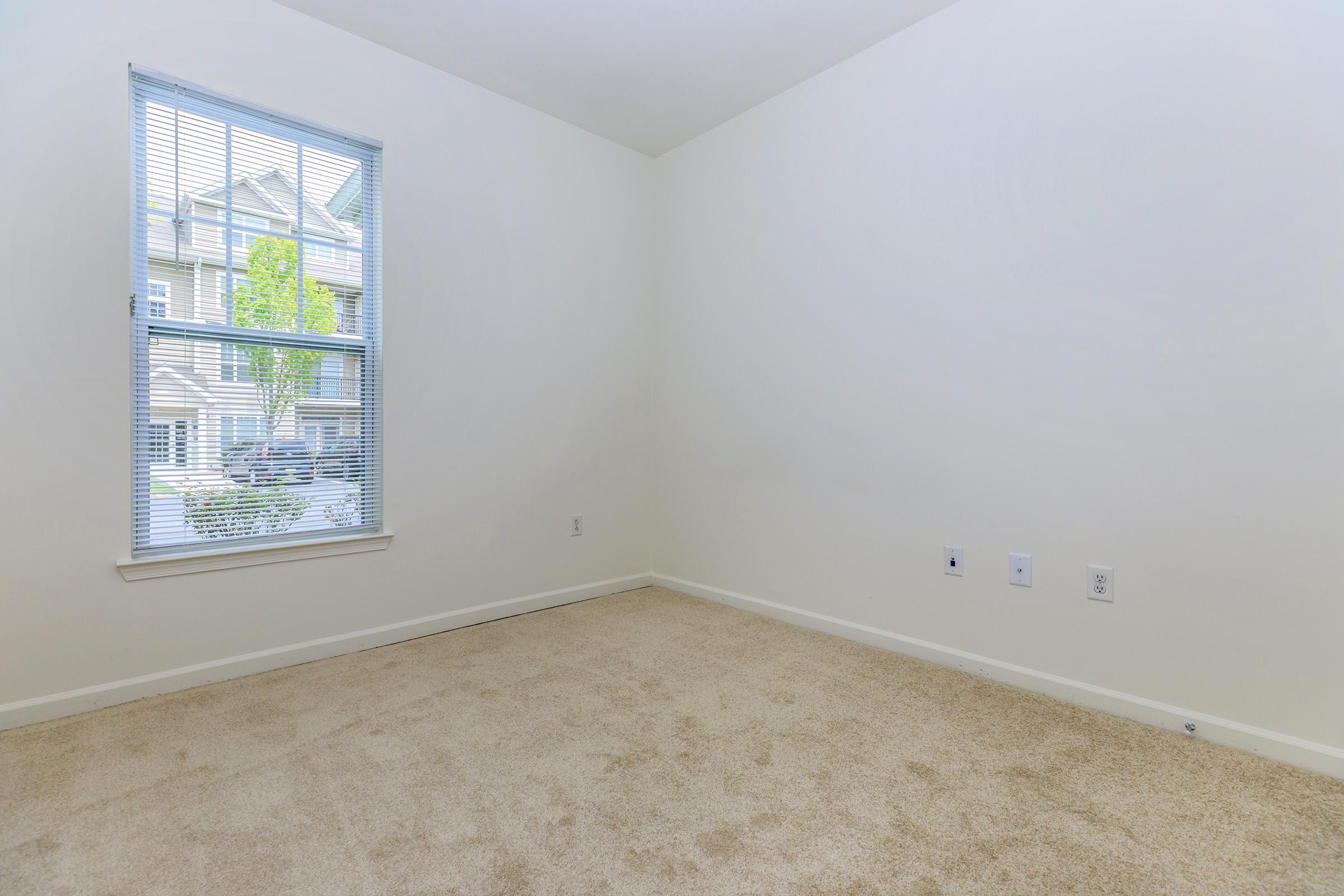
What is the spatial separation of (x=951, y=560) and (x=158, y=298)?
320cm

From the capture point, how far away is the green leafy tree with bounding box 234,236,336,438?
2.48m

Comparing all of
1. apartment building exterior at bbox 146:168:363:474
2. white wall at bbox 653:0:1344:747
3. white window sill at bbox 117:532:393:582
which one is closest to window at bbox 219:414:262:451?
apartment building exterior at bbox 146:168:363:474

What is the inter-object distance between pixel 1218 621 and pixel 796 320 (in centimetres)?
197

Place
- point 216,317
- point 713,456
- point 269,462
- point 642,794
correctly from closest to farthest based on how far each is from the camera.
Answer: point 642,794
point 216,317
point 269,462
point 713,456

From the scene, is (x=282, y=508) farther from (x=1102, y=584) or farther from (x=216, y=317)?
(x=1102, y=584)

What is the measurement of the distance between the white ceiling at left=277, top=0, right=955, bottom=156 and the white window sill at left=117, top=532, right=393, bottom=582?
2159mm

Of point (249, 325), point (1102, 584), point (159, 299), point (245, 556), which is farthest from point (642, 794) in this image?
point (159, 299)

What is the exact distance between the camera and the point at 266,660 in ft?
8.15

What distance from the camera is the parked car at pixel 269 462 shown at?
2447mm

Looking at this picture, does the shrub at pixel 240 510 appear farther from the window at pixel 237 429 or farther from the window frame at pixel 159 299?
the window frame at pixel 159 299

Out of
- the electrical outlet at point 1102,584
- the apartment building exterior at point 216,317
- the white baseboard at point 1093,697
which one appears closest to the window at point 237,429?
the apartment building exterior at point 216,317

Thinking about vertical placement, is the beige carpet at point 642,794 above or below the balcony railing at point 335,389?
below

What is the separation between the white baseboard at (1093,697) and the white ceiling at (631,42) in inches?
102

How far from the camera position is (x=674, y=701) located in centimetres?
222
